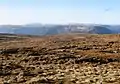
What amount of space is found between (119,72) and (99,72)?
204cm

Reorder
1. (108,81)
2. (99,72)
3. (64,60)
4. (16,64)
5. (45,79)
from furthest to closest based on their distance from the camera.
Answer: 1. (64,60)
2. (16,64)
3. (99,72)
4. (45,79)
5. (108,81)

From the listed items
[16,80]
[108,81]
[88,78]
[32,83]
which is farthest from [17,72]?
[108,81]

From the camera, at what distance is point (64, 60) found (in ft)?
130

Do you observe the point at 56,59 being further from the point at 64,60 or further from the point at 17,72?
the point at 17,72

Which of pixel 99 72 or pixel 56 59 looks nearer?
pixel 99 72

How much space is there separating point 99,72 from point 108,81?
4.19 meters

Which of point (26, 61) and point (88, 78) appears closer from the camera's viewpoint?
point (88, 78)

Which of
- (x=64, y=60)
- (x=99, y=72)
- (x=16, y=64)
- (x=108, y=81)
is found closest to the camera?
(x=108, y=81)

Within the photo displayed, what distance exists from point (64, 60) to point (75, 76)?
11.3m

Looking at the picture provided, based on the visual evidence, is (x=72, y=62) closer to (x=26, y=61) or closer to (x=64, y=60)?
(x=64, y=60)

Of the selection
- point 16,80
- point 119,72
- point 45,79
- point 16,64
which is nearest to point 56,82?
point 45,79

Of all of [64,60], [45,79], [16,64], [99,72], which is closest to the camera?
[45,79]

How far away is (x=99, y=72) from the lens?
98.2 ft

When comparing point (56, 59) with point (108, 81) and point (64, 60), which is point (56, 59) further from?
point (108, 81)
